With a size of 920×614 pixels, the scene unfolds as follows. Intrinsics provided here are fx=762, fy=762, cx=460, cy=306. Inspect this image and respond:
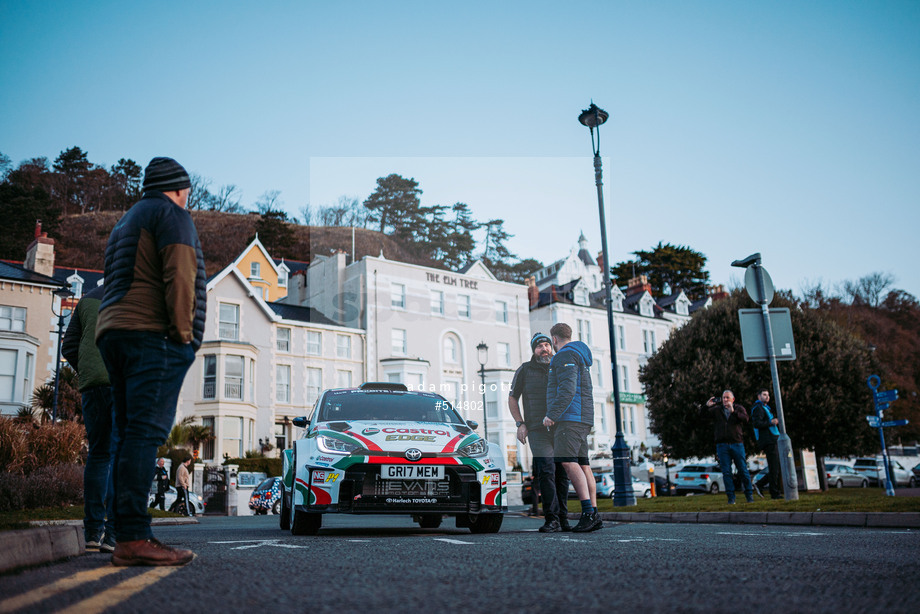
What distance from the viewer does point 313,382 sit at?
43688mm

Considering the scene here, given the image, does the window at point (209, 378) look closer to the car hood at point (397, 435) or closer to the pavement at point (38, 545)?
the car hood at point (397, 435)

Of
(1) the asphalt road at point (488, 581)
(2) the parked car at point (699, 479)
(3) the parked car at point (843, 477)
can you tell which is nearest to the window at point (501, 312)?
(2) the parked car at point (699, 479)

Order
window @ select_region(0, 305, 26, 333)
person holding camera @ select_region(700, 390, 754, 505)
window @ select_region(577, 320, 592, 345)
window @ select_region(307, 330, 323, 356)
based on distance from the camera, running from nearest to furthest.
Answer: person holding camera @ select_region(700, 390, 754, 505), window @ select_region(0, 305, 26, 333), window @ select_region(307, 330, 323, 356), window @ select_region(577, 320, 592, 345)

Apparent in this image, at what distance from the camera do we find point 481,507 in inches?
292

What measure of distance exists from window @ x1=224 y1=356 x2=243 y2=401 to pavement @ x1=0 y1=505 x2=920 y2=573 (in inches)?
930

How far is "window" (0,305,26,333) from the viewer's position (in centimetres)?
3703

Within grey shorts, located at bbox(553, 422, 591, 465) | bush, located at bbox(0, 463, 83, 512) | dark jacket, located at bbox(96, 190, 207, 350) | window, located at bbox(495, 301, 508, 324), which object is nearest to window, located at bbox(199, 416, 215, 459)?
window, located at bbox(495, 301, 508, 324)

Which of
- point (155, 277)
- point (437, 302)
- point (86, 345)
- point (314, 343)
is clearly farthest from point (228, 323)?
point (155, 277)

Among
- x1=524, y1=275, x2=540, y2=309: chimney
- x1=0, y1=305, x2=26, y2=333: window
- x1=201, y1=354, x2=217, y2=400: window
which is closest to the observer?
x1=0, y1=305, x2=26, y2=333: window

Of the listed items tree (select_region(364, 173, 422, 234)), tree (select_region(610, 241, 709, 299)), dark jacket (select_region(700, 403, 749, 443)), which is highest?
tree (select_region(364, 173, 422, 234))

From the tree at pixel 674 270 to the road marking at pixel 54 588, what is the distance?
77524mm

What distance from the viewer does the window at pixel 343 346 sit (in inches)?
1772

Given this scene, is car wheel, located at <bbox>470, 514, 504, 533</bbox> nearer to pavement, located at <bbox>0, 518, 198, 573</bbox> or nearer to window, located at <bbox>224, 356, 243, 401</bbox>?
pavement, located at <bbox>0, 518, 198, 573</bbox>

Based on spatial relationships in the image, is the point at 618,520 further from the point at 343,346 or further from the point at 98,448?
the point at 343,346
